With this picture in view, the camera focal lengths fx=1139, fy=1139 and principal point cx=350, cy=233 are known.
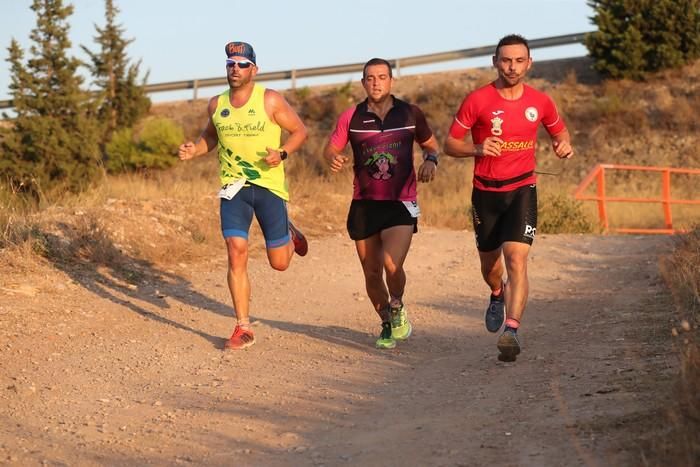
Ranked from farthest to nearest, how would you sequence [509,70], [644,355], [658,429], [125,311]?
1. [125,311]
2. [509,70]
3. [644,355]
4. [658,429]

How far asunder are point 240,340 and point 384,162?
5.82 ft

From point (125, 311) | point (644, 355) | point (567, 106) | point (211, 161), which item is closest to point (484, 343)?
point (644, 355)

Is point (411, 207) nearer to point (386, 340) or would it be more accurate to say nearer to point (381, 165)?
point (381, 165)

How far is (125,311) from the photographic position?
10.5m

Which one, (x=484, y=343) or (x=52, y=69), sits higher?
(x=52, y=69)

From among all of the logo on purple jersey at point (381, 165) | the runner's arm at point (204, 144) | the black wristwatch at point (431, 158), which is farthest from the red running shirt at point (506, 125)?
the runner's arm at point (204, 144)

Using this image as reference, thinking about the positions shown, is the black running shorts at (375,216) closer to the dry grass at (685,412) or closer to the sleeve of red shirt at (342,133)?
the sleeve of red shirt at (342,133)

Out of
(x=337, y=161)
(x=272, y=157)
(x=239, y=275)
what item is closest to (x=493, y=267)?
(x=337, y=161)

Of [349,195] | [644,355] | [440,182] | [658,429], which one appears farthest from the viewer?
[440,182]

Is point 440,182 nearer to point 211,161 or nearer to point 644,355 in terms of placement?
point 211,161

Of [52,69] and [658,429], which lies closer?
[658,429]

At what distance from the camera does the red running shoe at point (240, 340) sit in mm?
8750

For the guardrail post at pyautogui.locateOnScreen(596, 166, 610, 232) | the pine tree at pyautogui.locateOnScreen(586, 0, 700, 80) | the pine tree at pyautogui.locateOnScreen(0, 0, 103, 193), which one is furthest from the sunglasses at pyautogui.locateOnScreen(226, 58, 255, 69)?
the pine tree at pyautogui.locateOnScreen(586, 0, 700, 80)

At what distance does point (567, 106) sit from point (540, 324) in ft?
92.7
